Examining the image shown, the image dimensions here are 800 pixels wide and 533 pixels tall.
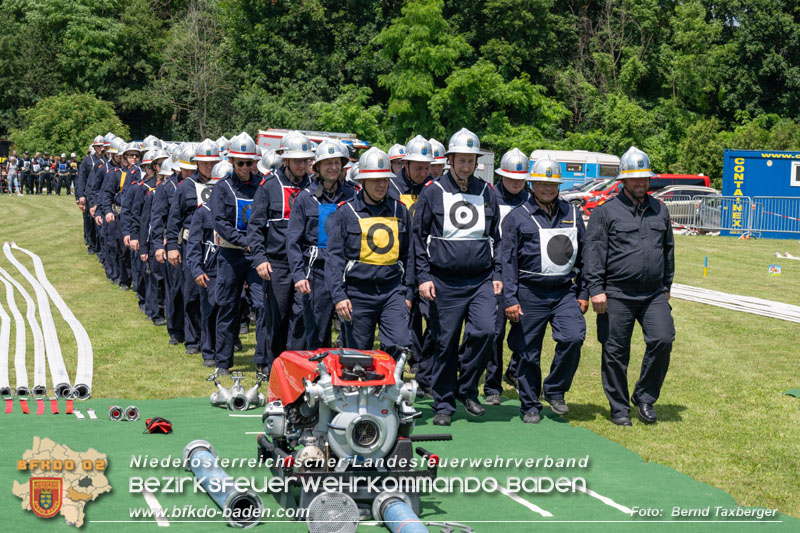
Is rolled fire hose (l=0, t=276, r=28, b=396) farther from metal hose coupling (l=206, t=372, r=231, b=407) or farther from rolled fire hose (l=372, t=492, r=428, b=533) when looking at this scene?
rolled fire hose (l=372, t=492, r=428, b=533)

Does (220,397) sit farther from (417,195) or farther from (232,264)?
(417,195)

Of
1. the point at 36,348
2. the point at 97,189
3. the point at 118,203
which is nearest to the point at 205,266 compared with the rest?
the point at 36,348

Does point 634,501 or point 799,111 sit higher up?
point 799,111

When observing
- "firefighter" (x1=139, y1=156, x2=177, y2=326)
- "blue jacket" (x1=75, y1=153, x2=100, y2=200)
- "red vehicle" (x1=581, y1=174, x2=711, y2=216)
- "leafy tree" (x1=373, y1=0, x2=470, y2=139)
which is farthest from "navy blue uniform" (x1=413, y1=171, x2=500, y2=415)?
"leafy tree" (x1=373, y1=0, x2=470, y2=139)

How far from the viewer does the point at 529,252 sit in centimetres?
970

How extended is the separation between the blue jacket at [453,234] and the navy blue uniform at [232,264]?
2.68m

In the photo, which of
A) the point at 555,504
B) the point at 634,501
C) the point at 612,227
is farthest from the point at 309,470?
the point at 612,227

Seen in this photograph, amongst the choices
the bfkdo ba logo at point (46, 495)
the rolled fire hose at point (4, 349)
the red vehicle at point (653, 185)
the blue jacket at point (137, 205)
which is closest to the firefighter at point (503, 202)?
the rolled fire hose at point (4, 349)

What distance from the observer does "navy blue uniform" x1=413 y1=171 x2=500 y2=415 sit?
30.8ft

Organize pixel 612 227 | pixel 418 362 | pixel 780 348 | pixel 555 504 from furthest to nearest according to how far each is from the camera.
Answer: pixel 780 348 → pixel 418 362 → pixel 612 227 → pixel 555 504

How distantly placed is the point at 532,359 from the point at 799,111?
48.2m

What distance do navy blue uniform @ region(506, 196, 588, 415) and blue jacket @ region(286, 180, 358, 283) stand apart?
5.34ft

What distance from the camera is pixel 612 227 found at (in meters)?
9.64

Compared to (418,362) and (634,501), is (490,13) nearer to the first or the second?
(418,362)
